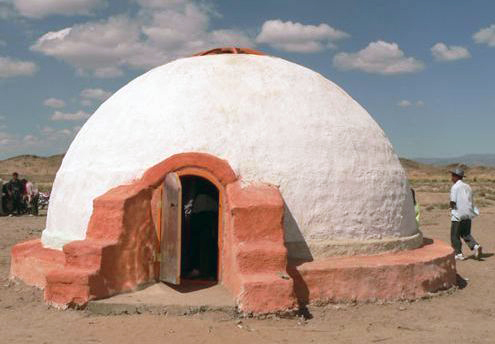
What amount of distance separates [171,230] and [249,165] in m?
1.22

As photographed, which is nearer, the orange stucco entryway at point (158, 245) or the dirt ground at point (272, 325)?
the dirt ground at point (272, 325)

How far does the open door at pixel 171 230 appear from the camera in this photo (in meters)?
6.09

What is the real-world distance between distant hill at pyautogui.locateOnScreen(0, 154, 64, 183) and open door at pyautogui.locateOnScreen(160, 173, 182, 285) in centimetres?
6736

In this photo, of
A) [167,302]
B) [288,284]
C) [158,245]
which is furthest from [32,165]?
[288,284]

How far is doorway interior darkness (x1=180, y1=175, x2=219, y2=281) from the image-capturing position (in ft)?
24.2

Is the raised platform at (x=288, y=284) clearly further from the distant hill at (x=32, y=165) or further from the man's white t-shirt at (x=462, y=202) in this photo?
the distant hill at (x=32, y=165)

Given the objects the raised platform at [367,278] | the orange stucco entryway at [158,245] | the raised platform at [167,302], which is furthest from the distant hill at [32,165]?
the raised platform at [367,278]

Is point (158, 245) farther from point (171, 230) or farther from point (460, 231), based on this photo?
point (460, 231)

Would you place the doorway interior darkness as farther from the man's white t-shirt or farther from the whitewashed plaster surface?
the man's white t-shirt

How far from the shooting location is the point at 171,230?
6.19m

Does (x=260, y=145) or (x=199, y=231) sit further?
(x=199, y=231)

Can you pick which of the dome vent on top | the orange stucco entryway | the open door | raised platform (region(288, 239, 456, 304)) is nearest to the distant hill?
the dome vent on top

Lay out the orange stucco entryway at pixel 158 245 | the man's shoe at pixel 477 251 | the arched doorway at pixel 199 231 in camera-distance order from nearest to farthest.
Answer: the orange stucco entryway at pixel 158 245, the arched doorway at pixel 199 231, the man's shoe at pixel 477 251

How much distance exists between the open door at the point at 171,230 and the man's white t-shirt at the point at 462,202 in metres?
5.57
